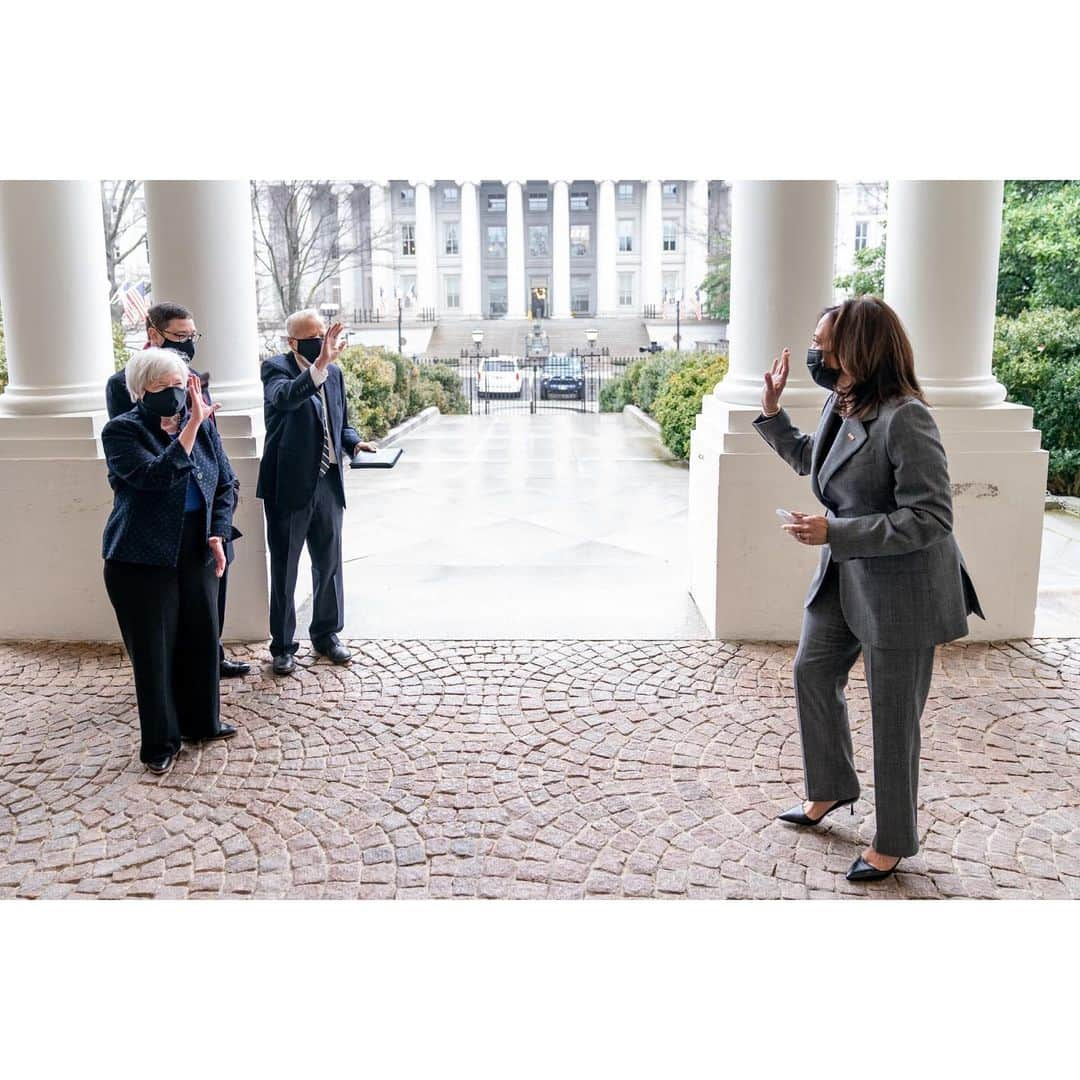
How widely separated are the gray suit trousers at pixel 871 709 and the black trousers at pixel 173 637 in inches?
96.5

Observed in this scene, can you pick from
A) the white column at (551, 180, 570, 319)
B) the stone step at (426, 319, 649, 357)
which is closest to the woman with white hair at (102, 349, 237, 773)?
the stone step at (426, 319, 649, 357)

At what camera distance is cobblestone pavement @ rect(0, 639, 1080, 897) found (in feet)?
11.6

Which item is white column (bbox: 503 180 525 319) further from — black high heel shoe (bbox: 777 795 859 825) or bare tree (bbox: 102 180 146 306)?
black high heel shoe (bbox: 777 795 859 825)

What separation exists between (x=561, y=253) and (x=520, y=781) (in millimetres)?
62836

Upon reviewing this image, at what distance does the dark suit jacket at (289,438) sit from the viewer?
5.31 m

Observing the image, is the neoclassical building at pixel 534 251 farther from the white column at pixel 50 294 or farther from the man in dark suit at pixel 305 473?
the man in dark suit at pixel 305 473

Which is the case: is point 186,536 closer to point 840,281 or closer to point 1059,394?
point 1059,394

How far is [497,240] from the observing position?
229 feet

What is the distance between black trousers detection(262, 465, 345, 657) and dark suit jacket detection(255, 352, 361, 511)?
0.08 meters

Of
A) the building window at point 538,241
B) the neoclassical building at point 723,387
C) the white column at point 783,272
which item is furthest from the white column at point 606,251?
the neoclassical building at point 723,387

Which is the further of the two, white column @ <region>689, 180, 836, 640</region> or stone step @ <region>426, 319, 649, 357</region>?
stone step @ <region>426, 319, 649, 357</region>

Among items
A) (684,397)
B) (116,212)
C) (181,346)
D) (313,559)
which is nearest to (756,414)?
(313,559)

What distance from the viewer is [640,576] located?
7.43 m

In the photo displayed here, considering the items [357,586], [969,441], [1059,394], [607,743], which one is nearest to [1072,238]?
[1059,394]
